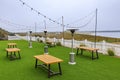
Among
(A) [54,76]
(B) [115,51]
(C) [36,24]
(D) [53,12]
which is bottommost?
(A) [54,76]

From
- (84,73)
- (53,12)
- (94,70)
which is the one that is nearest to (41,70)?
(84,73)

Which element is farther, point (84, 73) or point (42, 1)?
point (42, 1)

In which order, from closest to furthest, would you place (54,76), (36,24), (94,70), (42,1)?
(54,76)
(94,70)
(42,1)
(36,24)

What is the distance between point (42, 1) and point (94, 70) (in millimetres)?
10463

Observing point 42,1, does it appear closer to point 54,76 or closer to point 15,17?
point 15,17

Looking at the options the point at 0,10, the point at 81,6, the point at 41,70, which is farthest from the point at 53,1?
the point at 41,70

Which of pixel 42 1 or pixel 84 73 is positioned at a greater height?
pixel 42 1

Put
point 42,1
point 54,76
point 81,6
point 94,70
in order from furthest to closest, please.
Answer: point 81,6 → point 42,1 → point 94,70 → point 54,76

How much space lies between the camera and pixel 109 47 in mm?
8320

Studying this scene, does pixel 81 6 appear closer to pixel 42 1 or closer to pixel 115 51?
pixel 42 1

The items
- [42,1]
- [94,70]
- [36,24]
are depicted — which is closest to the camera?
[94,70]

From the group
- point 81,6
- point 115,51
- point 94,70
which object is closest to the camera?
point 94,70

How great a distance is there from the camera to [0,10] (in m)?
17.5

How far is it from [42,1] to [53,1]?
108 centimetres
